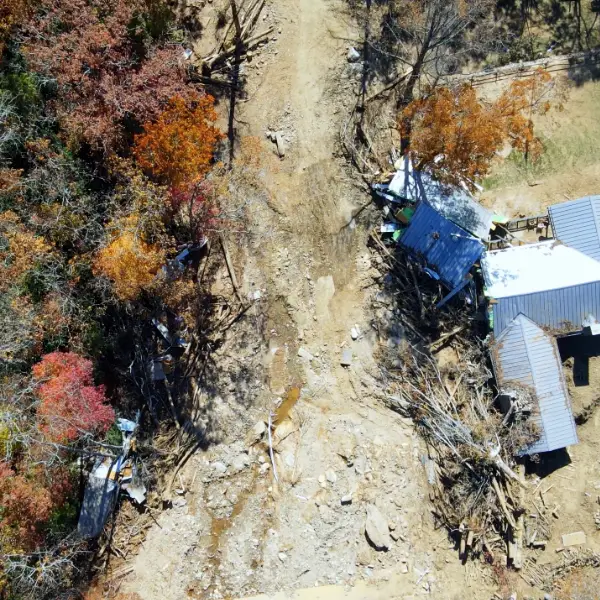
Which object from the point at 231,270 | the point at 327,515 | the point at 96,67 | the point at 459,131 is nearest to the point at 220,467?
the point at 327,515

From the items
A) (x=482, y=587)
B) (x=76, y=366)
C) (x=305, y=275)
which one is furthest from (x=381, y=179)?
(x=482, y=587)

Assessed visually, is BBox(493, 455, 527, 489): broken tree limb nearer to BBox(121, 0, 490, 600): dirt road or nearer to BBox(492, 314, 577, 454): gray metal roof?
BBox(492, 314, 577, 454): gray metal roof

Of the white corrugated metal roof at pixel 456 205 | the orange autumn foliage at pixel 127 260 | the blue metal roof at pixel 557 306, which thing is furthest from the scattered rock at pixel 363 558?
the white corrugated metal roof at pixel 456 205

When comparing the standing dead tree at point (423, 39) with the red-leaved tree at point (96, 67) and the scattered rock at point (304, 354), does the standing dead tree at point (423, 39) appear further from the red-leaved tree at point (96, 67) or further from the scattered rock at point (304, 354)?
the scattered rock at point (304, 354)

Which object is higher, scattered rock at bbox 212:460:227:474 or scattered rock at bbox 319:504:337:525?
scattered rock at bbox 212:460:227:474

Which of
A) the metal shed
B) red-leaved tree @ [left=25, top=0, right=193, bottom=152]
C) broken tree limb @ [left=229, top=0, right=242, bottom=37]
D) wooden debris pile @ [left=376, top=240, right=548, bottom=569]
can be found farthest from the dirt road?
red-leaved tree @ [left=25, top=0, right=193, bottom=152]

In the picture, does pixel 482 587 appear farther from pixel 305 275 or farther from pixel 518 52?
pixel 518 52
